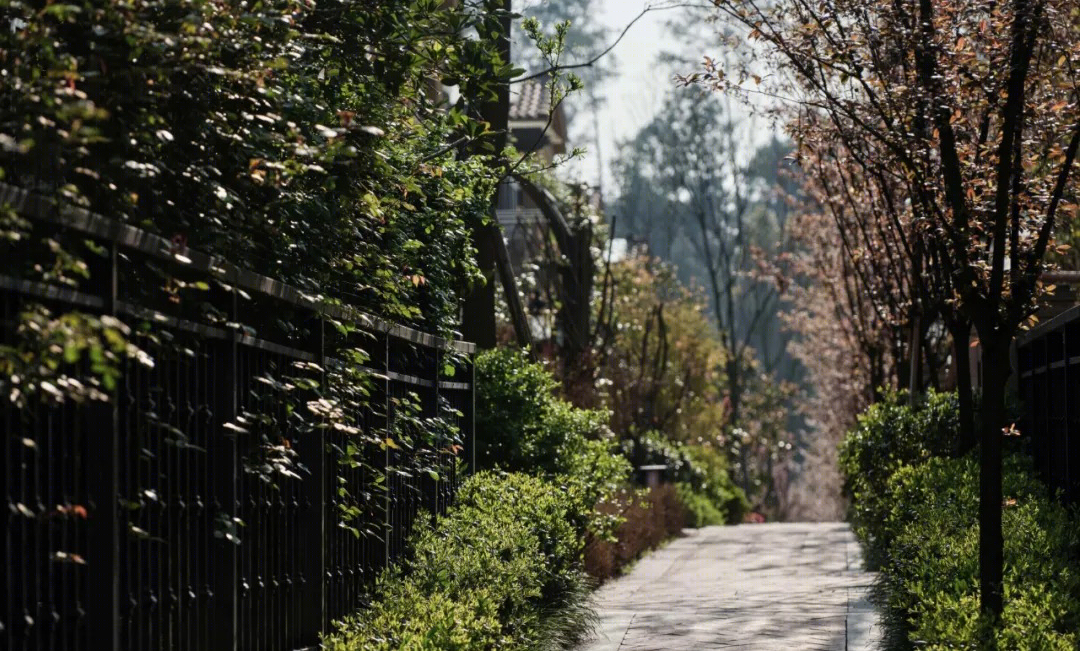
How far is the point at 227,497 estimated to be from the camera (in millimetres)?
5895

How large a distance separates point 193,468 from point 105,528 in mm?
1014

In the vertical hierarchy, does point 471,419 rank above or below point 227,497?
above

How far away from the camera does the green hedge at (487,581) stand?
714cm

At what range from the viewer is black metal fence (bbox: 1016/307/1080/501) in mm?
10430

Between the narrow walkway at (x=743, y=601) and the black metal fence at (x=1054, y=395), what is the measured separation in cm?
196

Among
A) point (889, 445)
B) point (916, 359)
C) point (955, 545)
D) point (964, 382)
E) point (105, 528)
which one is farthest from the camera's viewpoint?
point (916, 359)

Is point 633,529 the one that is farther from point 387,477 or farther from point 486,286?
point 387,477

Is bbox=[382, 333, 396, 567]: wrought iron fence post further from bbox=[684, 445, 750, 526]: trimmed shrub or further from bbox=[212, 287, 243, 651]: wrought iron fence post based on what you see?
bbox=[684, 445, 750, 526]: trimmed shrub

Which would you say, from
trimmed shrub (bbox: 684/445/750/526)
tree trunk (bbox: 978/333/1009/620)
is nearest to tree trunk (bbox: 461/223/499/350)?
tree trunk (bbox: 978/333/1009/620)

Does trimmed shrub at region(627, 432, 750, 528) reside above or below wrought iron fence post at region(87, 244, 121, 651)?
below

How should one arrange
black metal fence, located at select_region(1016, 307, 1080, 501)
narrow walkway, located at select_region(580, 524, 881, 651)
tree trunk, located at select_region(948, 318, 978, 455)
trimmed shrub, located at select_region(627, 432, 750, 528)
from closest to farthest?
narrow walkway, located at select_region(580, 524, 881, 651)
black metal fence, located at select_region(1016, 307, 1080, 501)
tree trunk, located at select_region(948, 318, 978, 455)
trimmed shrub, located at select_region(627, 432, 750, 528)

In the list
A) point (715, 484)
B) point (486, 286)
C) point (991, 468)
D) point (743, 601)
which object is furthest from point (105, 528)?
point (715, 484)

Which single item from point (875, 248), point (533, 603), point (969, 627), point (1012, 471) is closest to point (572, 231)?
point (875, 248)

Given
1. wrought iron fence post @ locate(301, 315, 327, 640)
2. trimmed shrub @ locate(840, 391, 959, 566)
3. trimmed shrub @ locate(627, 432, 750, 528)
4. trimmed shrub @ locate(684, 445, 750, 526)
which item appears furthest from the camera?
→ trimmed shrub @ locate(684, 445, 750, 526)
